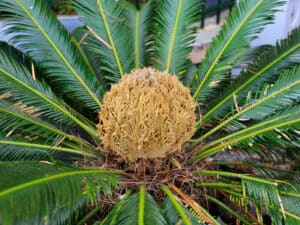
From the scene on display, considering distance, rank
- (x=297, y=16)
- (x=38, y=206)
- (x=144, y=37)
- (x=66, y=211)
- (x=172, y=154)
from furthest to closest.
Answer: (x=297, y=16)
(x=144, y=37)
(x=172, y=154)
(x=66, y=211)
(x=38, y=206)

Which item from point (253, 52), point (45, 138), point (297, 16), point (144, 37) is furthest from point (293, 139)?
point (297, 16)

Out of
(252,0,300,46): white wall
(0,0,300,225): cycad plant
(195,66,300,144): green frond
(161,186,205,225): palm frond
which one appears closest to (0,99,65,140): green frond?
(0,0,300,225): cycad plant

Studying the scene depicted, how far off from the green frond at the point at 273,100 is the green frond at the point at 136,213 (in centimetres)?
69

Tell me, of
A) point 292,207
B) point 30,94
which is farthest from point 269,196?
point 30,94

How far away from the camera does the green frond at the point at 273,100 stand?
1.98 m

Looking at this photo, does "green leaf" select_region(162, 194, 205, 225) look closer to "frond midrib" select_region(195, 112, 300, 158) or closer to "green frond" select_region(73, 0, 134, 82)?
"frond midrib" select_region(195, 112, 300, 158)

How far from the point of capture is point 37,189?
1.24 metres

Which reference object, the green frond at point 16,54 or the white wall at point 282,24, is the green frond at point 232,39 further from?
the green frond at point 16,54

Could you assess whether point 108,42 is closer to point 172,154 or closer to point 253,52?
point 172,154

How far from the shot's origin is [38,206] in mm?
1185

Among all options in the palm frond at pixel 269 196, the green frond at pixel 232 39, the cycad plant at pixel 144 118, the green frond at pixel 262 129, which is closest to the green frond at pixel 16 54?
the cycad plant at pixel 144 118

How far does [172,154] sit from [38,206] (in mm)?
861

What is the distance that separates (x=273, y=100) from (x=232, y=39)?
43 centimetres

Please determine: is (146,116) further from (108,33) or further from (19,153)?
(108,33)
